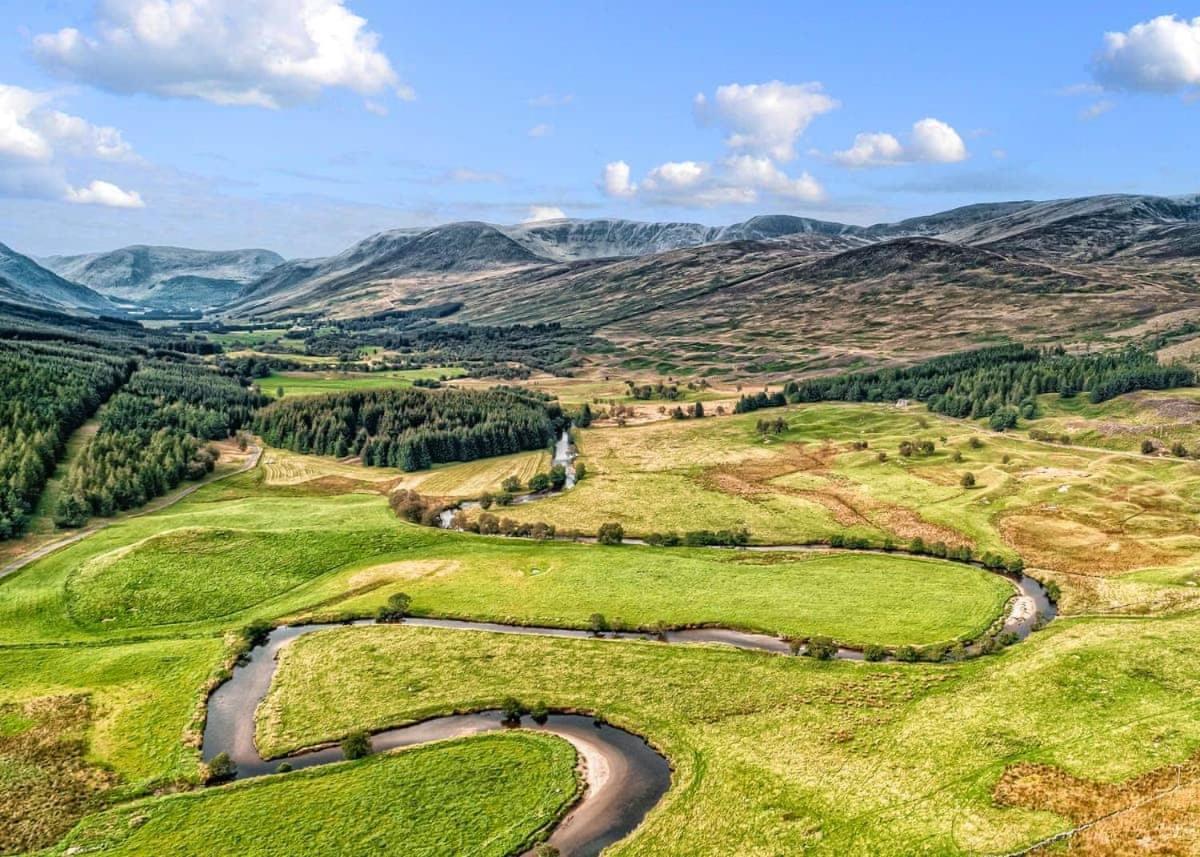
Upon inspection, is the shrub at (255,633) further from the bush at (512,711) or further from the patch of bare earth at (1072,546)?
the patch of bare earth at (1072,546)

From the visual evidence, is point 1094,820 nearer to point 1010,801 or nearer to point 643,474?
point 1010,801

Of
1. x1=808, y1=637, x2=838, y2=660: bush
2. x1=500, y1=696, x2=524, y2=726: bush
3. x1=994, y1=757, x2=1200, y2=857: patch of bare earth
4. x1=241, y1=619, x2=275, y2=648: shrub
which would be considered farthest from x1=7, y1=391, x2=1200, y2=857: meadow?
x1=500, y1=696, x2=524, y2=726: bush

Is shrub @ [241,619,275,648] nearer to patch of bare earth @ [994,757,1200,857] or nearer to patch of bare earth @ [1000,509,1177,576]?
patch of bare earth @ [994,757,1200,857]

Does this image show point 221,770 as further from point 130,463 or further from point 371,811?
point 130,463

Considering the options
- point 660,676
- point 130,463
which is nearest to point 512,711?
point 660,676

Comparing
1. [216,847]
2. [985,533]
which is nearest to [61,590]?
[216,847]
